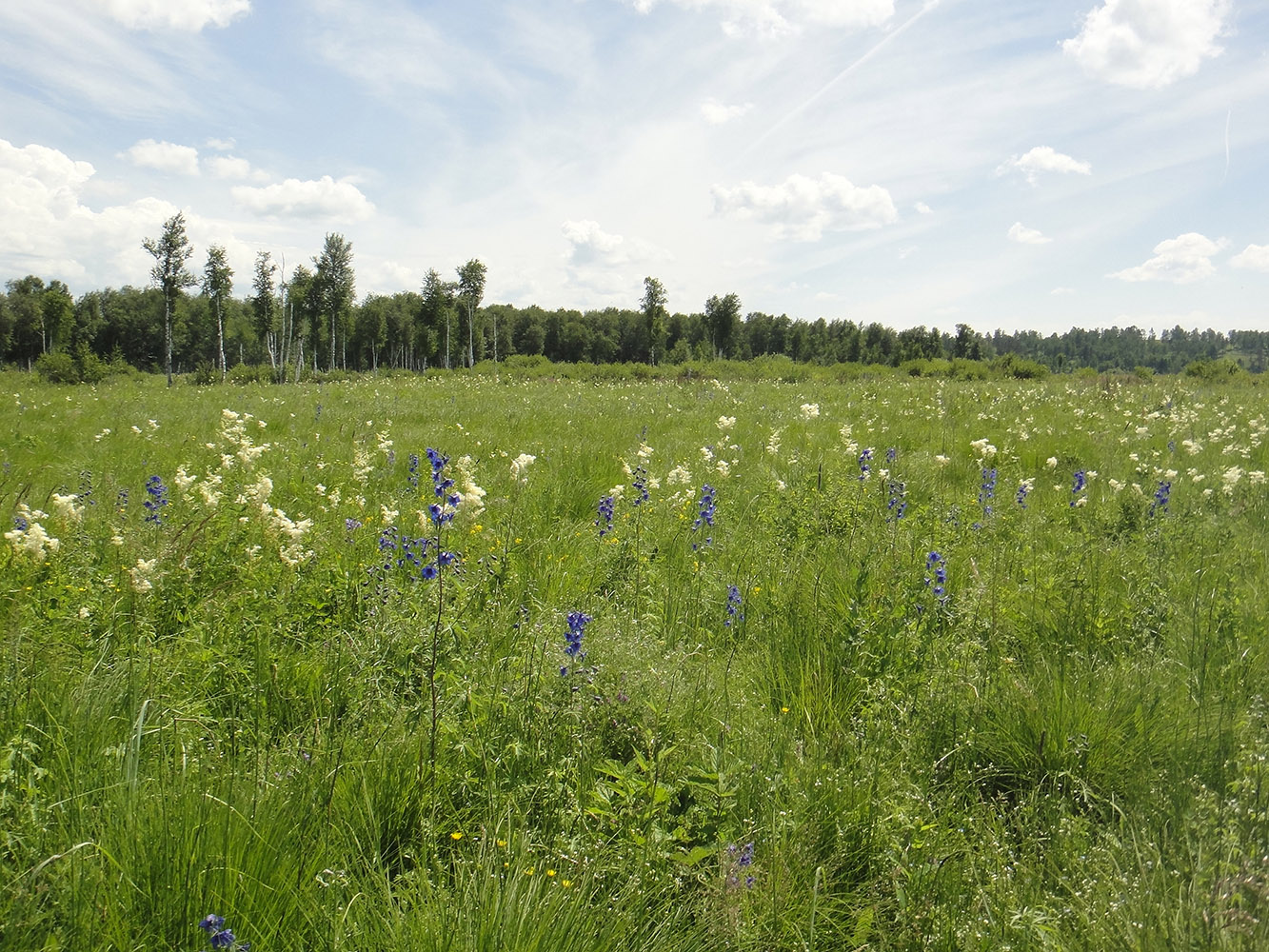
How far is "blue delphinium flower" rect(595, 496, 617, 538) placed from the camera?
4.29 metres

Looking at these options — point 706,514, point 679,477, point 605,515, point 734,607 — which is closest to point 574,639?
point 734,607

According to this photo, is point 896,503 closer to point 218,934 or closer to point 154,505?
point 218,934

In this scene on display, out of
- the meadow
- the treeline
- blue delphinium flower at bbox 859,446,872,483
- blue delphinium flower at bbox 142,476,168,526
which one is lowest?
the meadow

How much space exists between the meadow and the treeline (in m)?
31.7

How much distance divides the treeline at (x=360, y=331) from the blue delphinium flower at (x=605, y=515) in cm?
3168

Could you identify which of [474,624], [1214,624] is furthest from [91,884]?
[1214,624]

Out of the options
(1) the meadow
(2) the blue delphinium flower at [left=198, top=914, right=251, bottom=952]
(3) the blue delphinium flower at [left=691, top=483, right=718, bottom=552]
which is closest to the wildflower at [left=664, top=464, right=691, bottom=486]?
(1) the meadow

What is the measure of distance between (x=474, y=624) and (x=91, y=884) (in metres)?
1.65

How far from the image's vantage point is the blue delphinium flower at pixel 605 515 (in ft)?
14.1

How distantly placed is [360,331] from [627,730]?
83.8 metres

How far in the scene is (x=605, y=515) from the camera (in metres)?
4.32

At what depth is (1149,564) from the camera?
4.04 metres

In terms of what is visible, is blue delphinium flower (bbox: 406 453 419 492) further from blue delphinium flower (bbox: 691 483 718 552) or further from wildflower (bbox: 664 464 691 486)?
blue delphinium flower (bbox: 691 483 718 552)

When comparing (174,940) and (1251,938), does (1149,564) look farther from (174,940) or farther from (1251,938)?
(174,940)
